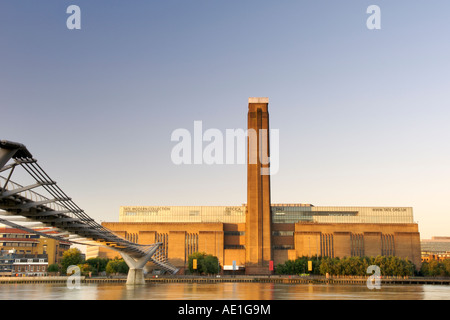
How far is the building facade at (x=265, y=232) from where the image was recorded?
14975 cm

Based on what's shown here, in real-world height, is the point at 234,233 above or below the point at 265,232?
below

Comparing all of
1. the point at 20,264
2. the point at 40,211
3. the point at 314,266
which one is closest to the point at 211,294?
the point at 40,211

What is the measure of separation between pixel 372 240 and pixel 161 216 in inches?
2827

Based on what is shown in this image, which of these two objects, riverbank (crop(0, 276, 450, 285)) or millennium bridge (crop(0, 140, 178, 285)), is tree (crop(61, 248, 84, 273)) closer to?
riverbank (crop(0, 276, 450, 285))

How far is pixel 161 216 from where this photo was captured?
557ft

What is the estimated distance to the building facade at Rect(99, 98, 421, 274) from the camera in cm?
14975

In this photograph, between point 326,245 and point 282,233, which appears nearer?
point 326,245

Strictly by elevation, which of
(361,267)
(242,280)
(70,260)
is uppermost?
(70,260)

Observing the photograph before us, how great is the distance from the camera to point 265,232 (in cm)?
15012

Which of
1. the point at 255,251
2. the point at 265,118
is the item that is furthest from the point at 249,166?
the point at 255,251

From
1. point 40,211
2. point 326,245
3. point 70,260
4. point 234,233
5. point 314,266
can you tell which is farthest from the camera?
point 234,233

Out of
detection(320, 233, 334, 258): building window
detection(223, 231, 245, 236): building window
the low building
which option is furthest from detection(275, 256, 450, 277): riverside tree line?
the low building

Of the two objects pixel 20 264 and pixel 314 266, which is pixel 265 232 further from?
pixel 20 264
